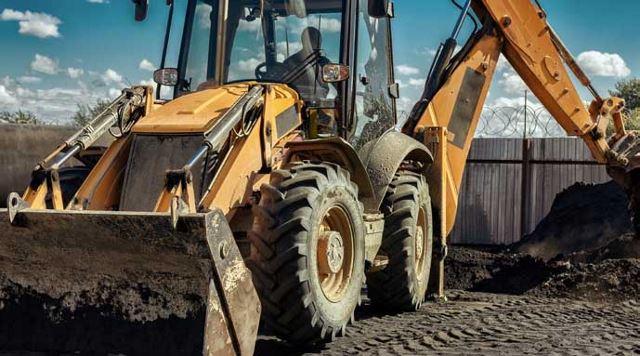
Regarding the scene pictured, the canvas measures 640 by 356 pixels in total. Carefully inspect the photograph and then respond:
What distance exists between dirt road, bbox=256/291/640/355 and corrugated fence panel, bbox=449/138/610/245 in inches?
252

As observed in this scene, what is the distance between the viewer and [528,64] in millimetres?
9234

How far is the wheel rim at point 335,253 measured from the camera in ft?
17.8

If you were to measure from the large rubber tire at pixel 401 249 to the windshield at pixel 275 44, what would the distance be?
1199mm

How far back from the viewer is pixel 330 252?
17.9 feet

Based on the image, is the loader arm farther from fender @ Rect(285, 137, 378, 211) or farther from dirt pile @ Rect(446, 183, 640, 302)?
fender @ Rect(285, 137, 378, 211)

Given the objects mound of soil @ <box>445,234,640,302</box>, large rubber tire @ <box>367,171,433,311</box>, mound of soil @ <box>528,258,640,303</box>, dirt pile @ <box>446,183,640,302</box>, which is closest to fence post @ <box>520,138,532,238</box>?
dirt pile @ <box>446,183,640,302</box>

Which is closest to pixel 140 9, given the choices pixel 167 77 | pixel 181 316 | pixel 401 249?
pixel 167 77

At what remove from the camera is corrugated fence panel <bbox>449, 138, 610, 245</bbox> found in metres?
14.5

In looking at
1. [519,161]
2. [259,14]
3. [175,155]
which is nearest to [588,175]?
[519,161]

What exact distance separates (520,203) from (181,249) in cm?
1094

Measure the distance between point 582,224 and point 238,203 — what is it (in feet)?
29.0

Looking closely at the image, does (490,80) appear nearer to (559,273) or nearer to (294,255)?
(559,273)

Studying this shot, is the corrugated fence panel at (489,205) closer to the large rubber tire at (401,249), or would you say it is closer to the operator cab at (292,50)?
the large rubber tire at (401,249)

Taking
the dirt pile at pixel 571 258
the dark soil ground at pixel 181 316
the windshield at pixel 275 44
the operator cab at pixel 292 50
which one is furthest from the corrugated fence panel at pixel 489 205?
the windshield at pixel 275 44
